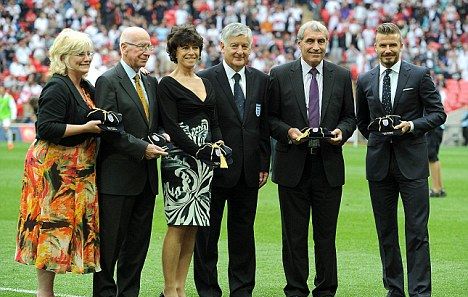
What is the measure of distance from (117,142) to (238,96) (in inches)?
53.8

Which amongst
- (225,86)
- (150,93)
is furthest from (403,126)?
(150,93)

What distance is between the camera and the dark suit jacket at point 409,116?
8.40 meters

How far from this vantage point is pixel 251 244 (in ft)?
28.3

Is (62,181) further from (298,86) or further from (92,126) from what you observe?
(298,86)

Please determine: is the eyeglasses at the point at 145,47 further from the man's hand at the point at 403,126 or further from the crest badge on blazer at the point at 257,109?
the man's hand at the point at 403,126

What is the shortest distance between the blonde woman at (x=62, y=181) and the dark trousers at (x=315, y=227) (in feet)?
5.97

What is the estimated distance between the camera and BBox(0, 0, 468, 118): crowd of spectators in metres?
33.3

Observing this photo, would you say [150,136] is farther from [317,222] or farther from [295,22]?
[295,22]

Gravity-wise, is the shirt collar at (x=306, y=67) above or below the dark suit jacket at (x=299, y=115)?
above

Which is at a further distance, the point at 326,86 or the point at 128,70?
the point at 326,86

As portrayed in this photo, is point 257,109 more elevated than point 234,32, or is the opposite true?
point 234,32

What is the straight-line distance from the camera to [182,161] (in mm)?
8031

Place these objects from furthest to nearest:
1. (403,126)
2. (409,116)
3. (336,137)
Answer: (409,116), (336,137), (403,126)

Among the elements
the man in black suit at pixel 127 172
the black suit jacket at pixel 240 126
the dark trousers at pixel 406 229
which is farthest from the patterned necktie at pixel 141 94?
the dark trousers at pixel 406 229
